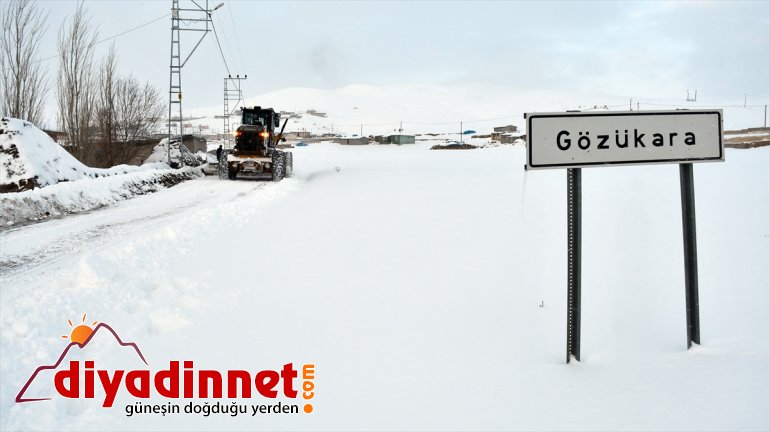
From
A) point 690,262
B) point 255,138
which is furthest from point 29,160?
point 690,262

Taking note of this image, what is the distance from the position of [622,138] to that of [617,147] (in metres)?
0.08

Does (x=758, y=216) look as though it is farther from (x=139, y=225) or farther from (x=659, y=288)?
(x=139, y=225)

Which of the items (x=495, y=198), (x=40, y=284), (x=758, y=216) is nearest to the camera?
(x=40, y=284)

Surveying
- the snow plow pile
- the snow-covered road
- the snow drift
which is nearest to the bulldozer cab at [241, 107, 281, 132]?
the snow plow pile

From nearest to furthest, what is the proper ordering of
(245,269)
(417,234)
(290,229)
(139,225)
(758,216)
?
(245,269), (758,216), (417,234), (290,229), (139,225)

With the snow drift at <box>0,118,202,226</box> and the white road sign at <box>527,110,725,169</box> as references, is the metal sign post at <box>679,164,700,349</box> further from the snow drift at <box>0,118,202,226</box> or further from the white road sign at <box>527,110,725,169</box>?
the snow drift at <box>0,118,202,226</box>

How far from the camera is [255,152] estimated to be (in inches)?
845

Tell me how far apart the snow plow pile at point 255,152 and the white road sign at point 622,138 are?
17.9m

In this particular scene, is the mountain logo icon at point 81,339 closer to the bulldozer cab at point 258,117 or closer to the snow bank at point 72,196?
the snow bank at point 72,196

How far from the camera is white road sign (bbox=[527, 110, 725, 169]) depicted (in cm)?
361

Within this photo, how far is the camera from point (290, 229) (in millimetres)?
9125

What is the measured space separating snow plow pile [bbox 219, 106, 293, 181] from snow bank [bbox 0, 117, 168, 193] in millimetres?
6675

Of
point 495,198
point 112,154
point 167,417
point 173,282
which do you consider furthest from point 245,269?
point 112,154

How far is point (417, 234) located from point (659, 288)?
3811 millimetres
